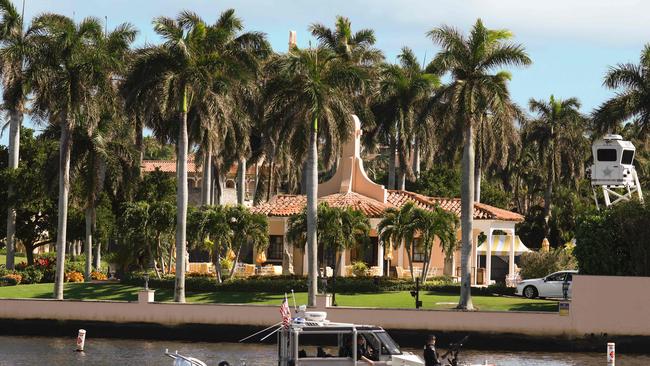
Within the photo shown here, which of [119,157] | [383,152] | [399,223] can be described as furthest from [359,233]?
[383,152]

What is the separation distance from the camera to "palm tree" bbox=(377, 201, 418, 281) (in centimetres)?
6047

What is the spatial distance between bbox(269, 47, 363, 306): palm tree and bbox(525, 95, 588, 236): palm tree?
38.5 meters

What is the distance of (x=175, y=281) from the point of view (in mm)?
56719

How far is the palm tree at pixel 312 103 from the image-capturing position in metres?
55.3

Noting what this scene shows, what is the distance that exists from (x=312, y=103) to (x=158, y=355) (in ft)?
49.0

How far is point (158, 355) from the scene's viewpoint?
1793 inches

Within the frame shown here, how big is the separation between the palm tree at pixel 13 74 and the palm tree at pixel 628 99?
94.0 feet

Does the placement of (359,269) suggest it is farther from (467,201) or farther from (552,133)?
(552,133)

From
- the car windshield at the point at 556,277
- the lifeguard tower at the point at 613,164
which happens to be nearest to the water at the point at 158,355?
the car windshield at the point at 556,277

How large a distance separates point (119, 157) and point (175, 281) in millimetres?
14243

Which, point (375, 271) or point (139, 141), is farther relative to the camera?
point (139, 141)

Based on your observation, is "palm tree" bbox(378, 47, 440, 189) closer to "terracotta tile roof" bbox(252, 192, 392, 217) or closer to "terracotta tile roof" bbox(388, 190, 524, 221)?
"terracotta tile roof" bbox(388, 190, 524, 221)

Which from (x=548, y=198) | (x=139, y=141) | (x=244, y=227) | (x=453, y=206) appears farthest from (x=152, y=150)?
(x=244, y=227)

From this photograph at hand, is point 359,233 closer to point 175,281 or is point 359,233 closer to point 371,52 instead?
point 175,281
